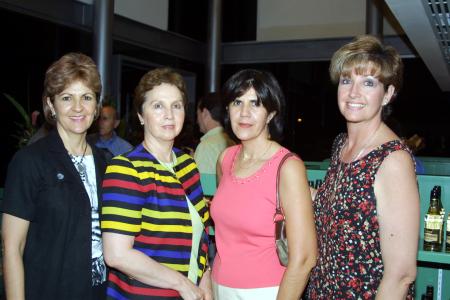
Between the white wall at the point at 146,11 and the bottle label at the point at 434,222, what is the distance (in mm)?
4700

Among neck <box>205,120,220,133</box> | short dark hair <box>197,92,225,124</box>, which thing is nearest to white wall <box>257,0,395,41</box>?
short dark hair <box>197,92,225,124</box>

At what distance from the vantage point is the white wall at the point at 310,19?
7098 mm

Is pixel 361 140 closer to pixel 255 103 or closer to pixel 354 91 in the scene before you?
pixel 354 91

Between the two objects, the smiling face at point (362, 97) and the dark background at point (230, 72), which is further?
the dark background at point (230, 72)

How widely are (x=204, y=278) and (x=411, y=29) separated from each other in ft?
8.81

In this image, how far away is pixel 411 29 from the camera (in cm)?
367

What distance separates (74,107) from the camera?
1.94 meters

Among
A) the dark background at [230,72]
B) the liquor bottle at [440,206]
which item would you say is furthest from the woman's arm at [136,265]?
the dark background at [230,72]

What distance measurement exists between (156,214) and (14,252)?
0.55m

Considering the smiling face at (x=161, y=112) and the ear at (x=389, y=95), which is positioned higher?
the ear at (x=389, y=95)

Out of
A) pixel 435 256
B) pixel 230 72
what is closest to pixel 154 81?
pixel 435 256

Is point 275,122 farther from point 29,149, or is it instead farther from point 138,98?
point 29,149

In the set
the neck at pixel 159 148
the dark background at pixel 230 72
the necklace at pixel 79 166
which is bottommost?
the necklace at pixel 79 166

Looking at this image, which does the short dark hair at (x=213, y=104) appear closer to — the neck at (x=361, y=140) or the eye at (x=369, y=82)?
the neck at (x=361, y=140)
